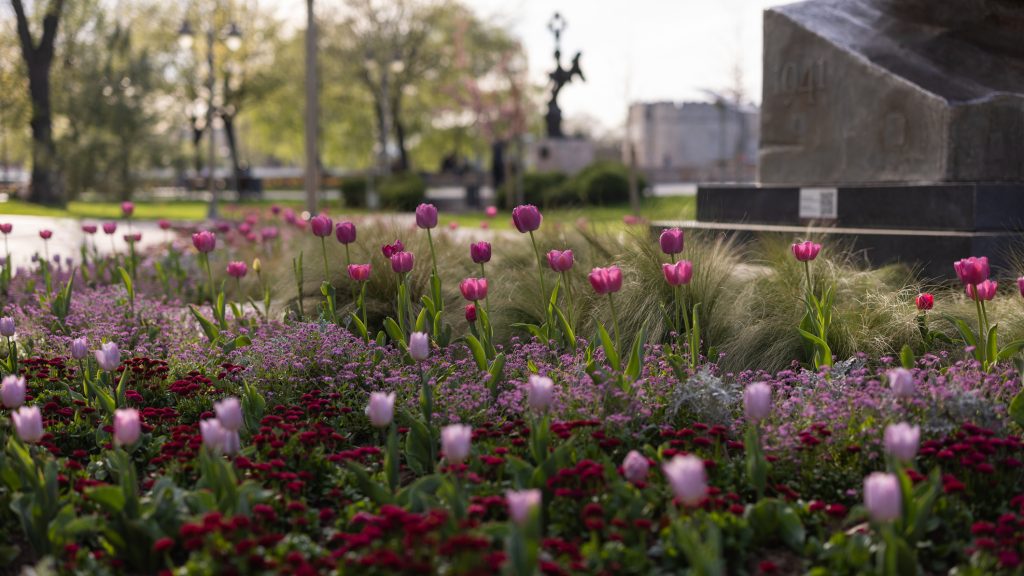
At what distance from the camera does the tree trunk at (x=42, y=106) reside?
26859 millimetres

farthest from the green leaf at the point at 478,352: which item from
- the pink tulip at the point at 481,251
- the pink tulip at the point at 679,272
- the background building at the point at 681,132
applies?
the background building at the point at 681,132

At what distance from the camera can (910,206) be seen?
7.28m

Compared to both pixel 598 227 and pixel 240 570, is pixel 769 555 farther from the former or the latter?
pixel 598 227

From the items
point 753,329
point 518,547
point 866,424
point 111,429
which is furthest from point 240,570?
point 753,329

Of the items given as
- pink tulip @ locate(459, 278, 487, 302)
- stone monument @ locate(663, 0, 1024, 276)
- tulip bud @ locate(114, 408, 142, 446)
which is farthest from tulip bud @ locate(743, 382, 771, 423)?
stone monument @ locate(663, 0, 1024, 276)

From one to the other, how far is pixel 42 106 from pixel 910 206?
26.2 m

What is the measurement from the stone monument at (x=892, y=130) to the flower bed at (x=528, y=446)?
2127 millimetres

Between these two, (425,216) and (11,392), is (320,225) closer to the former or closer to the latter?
(425,216)

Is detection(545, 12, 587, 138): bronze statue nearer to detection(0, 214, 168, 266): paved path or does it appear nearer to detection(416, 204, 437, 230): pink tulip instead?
detection(0, 214, 168, 266): paved path

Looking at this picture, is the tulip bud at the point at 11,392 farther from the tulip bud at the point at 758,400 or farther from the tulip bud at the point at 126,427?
the tulip bud at the point at 758,400

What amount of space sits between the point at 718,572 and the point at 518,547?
0.45 metres

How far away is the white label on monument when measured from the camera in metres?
7.83

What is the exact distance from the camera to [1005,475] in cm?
312

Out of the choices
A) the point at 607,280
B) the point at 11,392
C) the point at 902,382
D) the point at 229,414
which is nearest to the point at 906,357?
the point at 902,382
